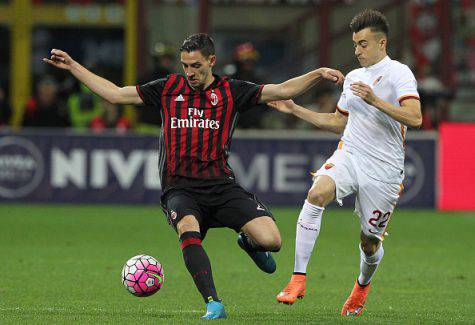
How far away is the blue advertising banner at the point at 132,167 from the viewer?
17938 millimetres

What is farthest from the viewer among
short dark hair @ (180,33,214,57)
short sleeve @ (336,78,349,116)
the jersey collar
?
short sleeve @ (336,78,349,116)

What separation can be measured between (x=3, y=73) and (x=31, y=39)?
0.85 metres

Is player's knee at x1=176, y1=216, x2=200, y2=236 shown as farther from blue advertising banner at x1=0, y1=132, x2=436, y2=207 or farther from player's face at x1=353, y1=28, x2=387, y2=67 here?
blue advertising banner at x1=0, y1=132, x2=436, y2=207

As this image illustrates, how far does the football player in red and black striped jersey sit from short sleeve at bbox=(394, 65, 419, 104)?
1.78 feet

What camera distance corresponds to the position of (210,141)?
845 cm

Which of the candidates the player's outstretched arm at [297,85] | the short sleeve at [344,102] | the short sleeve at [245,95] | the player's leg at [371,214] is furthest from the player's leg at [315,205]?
the short sleeve at [245,95]

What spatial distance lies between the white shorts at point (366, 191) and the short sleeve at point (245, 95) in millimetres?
690

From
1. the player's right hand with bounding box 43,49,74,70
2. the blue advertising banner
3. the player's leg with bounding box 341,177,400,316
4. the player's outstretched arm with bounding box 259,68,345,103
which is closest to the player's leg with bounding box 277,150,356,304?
the player's leg with bounding box 341,177,400,316

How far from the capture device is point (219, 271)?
36.9 feet

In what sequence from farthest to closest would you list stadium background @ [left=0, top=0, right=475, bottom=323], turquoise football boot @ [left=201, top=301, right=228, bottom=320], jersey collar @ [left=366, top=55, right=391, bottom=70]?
stadium background @ [left=0, top=0, right=475, bottom=323]
jersey collar @ [left=366, top=55, right=391, bottom=70]
turquoise football boot @ [left=201, top=301, right=228, bottom=320]

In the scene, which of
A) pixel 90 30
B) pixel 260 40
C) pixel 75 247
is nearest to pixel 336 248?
pixel 75 247

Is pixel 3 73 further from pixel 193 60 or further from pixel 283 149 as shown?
pixel 193 60

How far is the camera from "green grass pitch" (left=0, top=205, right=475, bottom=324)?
8383 mm

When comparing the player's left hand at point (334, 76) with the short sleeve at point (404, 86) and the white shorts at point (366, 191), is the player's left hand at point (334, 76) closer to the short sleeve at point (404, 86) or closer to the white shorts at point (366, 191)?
the short sleeve at point (404, 86)
